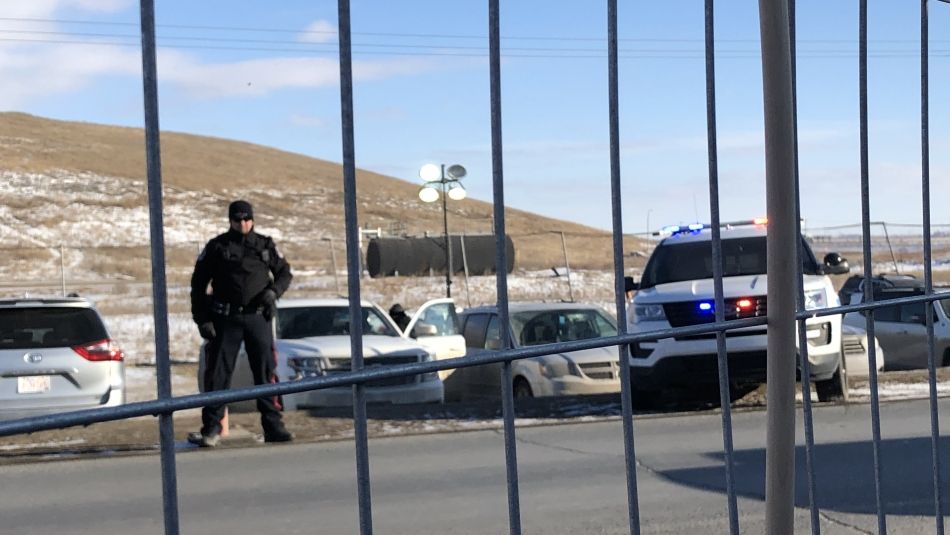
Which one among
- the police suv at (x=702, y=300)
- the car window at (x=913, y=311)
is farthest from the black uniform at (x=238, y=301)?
the car window at (x=913, y=311)

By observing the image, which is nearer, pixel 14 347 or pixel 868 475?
pixel 868 475

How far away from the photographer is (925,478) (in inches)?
319

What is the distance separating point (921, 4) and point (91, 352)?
922cm

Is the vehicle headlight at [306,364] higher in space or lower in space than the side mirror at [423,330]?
lower

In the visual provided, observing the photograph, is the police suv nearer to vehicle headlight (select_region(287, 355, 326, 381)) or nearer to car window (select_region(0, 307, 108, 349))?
vehicle headlight (select_region(287, 355, 326, 381))

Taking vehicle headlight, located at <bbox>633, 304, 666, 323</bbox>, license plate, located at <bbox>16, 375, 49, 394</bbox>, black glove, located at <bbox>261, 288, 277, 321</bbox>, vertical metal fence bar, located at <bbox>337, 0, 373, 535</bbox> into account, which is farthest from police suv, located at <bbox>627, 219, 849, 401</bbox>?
license plate, located at <bbox>16, 375, 49, 394</bbox>

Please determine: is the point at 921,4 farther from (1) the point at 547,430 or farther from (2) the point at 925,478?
(1) the point at 547,430

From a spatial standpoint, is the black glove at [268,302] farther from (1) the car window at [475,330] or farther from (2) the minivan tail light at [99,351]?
(1) the car window at [475,330]

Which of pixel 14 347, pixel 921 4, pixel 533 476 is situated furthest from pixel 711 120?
pixel 14 347

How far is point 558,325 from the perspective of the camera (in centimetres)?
1364

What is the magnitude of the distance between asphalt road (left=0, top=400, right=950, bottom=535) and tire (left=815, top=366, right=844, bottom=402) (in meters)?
1.03

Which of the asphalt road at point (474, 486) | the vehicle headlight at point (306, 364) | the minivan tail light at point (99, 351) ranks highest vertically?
the minivan tail light at point (99, 351)

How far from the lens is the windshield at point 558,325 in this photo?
41.7 ft

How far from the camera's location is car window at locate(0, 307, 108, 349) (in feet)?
35.2
